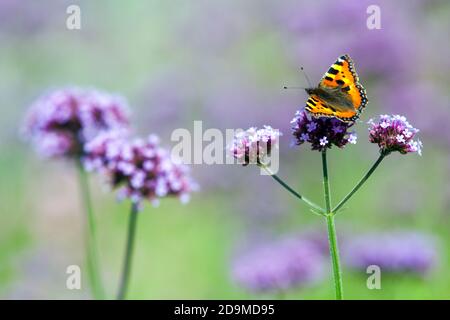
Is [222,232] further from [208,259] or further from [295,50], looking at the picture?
[295,50]

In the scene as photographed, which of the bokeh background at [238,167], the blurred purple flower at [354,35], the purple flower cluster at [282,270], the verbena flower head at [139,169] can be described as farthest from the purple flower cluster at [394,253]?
the blurred purple flower at [354,35]

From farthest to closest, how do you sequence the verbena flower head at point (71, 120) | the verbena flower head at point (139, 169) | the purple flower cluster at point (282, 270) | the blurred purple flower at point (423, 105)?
1. the blurred purple flower at point (423, 105)
2. the purple flower cluster at point (282, 270)
3. the verbena flower head at point (71, 120)
4. the verbena flower head at point (139, 169)

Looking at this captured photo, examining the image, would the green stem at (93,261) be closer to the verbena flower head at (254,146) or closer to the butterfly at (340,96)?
the verbena flower head at (254,146)

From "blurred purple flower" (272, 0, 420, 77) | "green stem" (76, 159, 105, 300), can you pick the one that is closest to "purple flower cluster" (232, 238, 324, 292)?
"green stem" (76, 159, 105, 300)

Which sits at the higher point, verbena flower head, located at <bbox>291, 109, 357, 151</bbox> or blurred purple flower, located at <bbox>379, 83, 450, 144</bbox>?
blurred purple flower, located at <bbox>379, 83, 450, 144</bbox>

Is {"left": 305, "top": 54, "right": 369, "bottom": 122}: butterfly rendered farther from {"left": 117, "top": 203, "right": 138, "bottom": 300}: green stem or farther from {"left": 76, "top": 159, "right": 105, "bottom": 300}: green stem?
{"left": 76, "top": 159, "right": 105, "bottom": 300}: green stem

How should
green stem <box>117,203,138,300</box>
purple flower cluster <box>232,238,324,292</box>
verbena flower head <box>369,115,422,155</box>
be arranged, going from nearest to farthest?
verbena flower head <box>369,115,422,155</box>, green stem <box>117,203,138,300</box>, purple flower cluster <box>232,238,324,292</box>
